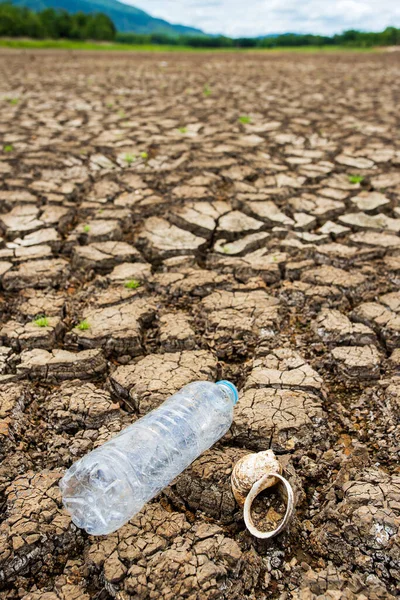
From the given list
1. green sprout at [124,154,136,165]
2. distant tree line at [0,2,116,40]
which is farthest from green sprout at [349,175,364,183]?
distant tree line at [0,2,116,40]

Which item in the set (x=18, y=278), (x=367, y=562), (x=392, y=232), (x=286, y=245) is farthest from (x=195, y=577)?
(x=392, y=232)

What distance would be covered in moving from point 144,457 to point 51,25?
41.4m

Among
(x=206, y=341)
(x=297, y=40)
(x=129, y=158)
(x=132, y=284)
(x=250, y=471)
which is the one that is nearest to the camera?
(x=250, y=471)

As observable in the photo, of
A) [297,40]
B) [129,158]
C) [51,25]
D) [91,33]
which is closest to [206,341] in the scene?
[129,158]

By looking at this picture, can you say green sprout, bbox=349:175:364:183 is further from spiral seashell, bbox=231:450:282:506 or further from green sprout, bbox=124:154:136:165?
spiral seashell, bbox=231:450:282:506

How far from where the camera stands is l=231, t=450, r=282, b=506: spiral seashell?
1693mm

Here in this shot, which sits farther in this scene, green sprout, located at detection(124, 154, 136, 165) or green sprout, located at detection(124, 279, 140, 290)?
green sprout, located at detection(124, 154, 136, 165)

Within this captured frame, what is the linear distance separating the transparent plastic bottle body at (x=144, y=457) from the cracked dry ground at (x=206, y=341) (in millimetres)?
45

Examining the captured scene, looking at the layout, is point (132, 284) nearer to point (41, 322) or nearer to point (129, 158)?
point (41, 322)

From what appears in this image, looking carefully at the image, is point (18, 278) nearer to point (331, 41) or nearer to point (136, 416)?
point (136, 416)

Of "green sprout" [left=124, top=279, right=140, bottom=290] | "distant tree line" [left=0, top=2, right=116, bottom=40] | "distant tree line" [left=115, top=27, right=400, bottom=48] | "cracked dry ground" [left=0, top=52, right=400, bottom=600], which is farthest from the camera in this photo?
"distant tree line" [left=115, top=27, right=400, bottom=48]

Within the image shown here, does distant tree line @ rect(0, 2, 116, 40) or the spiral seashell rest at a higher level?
distant tree line @ rect(0, 2, 116, 40)

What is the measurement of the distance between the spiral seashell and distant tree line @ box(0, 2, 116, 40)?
119 ft

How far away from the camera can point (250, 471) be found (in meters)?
1.71
